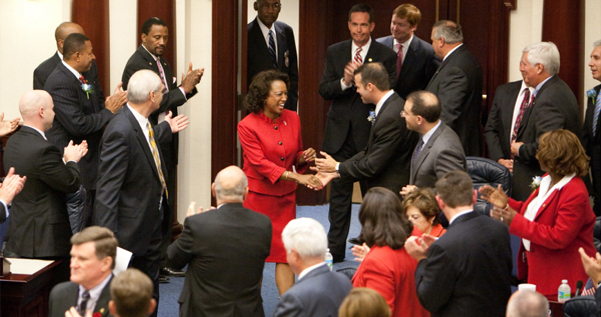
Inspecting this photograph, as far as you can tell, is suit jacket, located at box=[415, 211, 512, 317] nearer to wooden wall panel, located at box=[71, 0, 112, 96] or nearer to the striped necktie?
the striped necktie

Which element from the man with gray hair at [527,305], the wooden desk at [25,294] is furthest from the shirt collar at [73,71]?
the man with gray hair at [527,305]

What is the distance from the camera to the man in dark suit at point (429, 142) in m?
4.57

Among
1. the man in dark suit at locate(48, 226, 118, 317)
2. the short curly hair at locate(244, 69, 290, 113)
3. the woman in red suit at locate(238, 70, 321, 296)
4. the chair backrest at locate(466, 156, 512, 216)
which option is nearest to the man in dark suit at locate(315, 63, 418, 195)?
the woman in red suit at locate(238, 70, 321, 296)

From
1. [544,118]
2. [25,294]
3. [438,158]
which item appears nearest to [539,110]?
[544,118]

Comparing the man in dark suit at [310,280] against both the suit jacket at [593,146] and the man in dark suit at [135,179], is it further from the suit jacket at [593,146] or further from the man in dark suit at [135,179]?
the suit jacket at [593,146]

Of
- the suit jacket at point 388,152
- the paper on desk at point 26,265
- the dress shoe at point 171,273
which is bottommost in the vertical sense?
the dress shoe at point 171,273

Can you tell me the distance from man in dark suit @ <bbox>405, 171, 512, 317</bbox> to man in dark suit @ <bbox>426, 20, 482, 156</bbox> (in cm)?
267

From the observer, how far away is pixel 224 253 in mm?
3711

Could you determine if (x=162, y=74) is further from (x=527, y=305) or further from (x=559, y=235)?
(x=527, y=305)

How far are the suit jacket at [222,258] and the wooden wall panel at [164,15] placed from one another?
10.0 feet

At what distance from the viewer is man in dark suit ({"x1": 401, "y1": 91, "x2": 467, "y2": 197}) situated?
4566mm

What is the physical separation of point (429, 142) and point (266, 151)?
119 centimetres

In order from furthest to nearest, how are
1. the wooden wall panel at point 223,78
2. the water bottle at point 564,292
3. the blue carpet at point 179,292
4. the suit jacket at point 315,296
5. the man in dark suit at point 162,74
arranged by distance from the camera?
the wooden wall panel at point 223,78, the man in dark suit at point 162,74, the blue carpet at point 179,292, the water bottle at point 564,292, the suit jacket at point 315,296

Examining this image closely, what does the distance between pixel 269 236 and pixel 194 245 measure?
391mm
